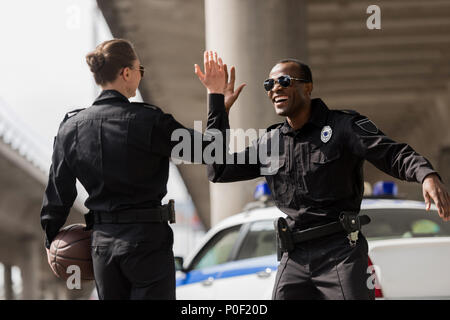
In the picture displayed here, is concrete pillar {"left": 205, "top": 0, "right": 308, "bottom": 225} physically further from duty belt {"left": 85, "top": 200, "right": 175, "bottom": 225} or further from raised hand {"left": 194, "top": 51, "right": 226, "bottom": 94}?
duty belt {"left": 85, "top": 200, "right": 175, "bottom": 225}

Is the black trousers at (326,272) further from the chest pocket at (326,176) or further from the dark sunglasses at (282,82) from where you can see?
the dark sunglasses at (282,82)

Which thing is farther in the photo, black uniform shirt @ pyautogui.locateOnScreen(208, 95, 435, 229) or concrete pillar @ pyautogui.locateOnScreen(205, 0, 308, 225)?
concrete pillar @ pyautogui.locateOnScreen(205, 0, 308, 225)

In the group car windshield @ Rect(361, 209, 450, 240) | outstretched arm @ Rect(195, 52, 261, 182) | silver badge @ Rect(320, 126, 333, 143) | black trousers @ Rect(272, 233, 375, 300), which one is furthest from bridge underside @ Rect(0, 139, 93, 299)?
black trousers @ Rect(272, 233, 375, 300)

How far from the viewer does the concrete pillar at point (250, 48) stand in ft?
41.3

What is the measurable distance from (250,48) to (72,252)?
893cm

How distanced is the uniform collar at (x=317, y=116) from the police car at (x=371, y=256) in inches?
34.7

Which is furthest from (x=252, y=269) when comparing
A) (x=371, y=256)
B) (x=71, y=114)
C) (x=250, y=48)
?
(x=250, y=48)

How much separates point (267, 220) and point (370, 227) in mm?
A: 985

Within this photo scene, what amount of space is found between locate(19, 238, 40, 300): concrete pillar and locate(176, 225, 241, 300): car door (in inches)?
1549

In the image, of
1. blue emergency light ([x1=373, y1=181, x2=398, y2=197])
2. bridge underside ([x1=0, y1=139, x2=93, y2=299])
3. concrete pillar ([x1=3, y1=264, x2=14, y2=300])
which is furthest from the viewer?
concrete pillar ([x1=3, y1=264, x2=14, y2=300])

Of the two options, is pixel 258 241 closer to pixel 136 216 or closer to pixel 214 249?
pixel 214 249

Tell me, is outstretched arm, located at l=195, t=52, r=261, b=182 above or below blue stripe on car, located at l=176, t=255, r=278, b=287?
above

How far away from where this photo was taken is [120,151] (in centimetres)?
411

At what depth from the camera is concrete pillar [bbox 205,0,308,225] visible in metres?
12.6
